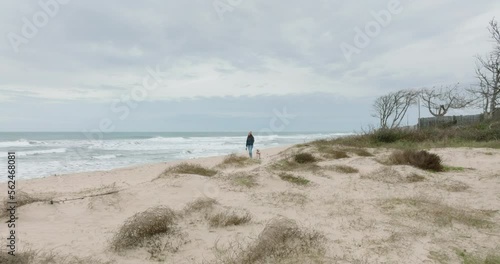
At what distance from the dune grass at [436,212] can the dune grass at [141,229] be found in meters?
4.65

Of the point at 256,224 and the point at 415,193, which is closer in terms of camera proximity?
the point at 256,224

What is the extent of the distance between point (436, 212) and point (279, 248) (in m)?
3.83

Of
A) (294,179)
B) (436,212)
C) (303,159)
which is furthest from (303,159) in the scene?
(436,212)

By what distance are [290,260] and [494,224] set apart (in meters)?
4.20

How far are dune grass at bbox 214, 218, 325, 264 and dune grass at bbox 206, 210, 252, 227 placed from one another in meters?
0.91

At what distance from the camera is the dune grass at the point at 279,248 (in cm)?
430

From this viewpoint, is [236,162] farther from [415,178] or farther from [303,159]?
[415,178]

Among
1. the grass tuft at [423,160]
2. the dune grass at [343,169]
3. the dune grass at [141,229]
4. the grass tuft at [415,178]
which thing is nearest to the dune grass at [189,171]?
the dune grass at [343,169]

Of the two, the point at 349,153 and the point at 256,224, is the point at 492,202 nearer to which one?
the point at 256,224

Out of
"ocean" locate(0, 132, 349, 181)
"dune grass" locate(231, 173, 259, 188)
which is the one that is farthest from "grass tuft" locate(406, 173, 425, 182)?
"ocean" locate(0, 132, 349, 181)

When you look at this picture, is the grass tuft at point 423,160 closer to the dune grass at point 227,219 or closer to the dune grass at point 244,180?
the dune grass at point 244,180

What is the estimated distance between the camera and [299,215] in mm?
6562

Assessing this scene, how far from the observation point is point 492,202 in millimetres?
7219

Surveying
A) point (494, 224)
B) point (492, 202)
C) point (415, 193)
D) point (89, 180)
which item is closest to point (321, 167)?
point (415, 193)
